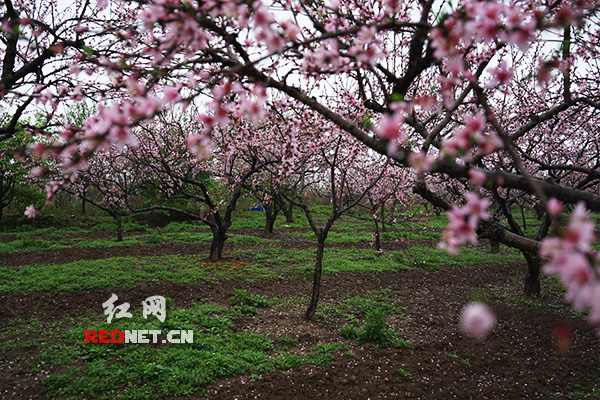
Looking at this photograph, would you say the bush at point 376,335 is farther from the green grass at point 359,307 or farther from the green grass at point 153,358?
the green grass at point 359,307

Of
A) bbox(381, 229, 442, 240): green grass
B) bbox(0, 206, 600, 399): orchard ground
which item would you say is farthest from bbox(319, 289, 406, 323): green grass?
bbox(381, 229, 442, 240): green grass

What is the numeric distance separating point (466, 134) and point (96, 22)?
6.15 meters

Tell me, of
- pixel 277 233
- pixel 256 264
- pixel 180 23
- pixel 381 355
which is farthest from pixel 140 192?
pixel 180 23

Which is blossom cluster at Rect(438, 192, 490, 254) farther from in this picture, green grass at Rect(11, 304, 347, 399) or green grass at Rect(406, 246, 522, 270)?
green grass at Rect(406, 246, 522, 270)

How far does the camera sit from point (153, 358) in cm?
472

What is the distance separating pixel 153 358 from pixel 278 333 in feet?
6.68

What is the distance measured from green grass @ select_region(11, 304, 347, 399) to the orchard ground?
2cm

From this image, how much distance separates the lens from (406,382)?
4.67 meters

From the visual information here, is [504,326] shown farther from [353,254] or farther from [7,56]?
[7,56]

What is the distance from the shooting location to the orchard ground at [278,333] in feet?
14.4

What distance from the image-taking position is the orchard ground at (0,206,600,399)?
4.38 m

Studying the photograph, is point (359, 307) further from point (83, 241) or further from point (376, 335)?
point (83, 241)

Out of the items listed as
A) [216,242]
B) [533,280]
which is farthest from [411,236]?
[216,242]

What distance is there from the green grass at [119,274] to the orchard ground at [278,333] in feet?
0.15
